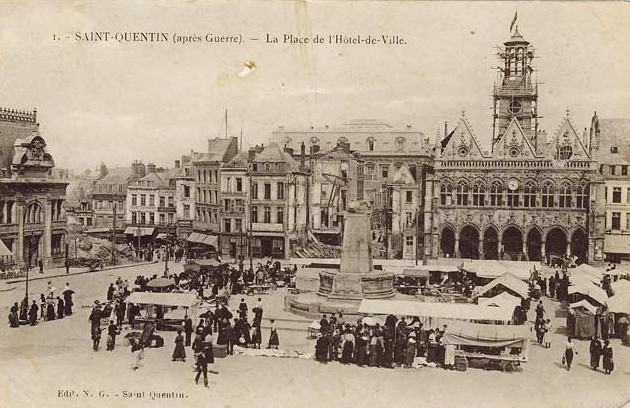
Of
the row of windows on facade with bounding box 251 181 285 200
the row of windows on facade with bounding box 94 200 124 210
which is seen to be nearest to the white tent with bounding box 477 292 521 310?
the row of windows on facade with bounding box 251 181 285 200

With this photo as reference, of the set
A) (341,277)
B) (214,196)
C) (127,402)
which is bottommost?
(127,402)

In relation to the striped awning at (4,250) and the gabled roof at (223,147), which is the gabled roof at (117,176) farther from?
the striped awning at (4,250)

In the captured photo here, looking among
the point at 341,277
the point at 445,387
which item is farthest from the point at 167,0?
the point at 445,387

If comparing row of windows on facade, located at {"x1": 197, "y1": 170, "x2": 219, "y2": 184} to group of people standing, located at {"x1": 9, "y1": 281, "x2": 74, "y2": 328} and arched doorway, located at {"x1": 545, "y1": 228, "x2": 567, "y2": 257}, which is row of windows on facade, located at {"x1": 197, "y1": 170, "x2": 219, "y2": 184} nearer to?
group of people standing, located at {"x1": 9, "y1": 281, "x2": 74, "y2": 328}

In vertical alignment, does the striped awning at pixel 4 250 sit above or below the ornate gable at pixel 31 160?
below

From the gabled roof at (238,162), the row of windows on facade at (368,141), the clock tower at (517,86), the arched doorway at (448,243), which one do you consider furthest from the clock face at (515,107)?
the gabled roof at (238,162)

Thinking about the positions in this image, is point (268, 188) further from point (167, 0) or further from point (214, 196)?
point (167, 0)
